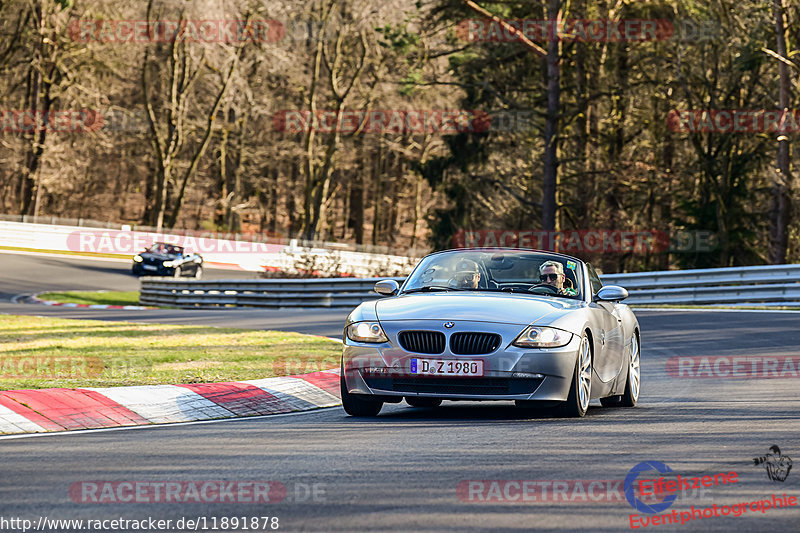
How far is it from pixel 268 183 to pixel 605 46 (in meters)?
37.5

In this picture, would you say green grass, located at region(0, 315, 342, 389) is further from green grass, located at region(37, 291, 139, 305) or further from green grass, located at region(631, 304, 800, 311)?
green grass, located at region(37, 291, 139, 305)

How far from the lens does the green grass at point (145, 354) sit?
10.7m

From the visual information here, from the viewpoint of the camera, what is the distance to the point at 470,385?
8164mm

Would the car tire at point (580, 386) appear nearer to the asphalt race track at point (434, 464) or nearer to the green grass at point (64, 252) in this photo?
the asphalt race track at point (434, 464)

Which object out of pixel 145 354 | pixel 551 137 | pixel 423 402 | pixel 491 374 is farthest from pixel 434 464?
pixel 551 137

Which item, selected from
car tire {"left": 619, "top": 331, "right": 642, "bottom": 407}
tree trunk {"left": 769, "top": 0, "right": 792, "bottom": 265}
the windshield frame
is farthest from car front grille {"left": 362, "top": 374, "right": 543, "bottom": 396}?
tree trunk {"left": 769, "top": 0, "right": 792, "bottom": 265}

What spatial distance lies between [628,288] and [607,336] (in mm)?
16957

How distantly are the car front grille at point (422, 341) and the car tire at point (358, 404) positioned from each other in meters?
0.61

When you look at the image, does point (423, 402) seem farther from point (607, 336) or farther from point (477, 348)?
point (607, 336)

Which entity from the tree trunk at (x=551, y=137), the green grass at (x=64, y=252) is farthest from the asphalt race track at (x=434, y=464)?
the green grass at (x=64, y=252)

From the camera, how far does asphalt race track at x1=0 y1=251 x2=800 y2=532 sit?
16.2ft

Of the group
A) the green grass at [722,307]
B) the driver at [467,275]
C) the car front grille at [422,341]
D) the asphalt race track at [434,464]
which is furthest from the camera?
the green grass at [722,307]

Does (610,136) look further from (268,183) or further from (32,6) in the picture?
(268,183)

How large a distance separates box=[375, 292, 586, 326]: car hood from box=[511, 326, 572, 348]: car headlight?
71mm
